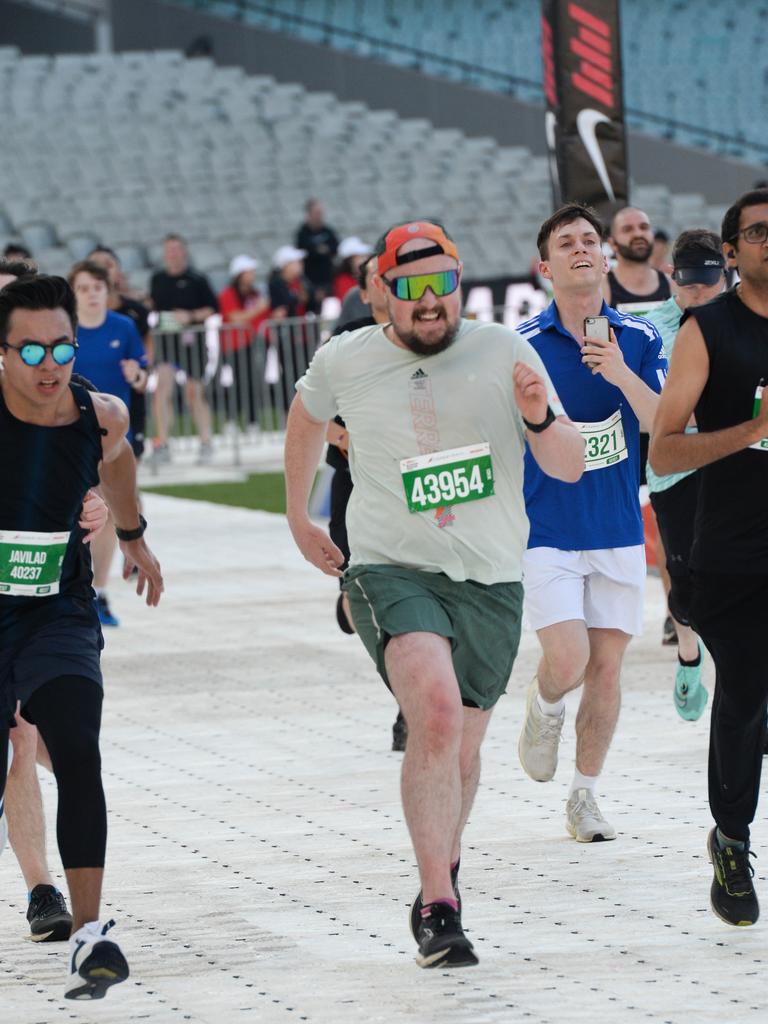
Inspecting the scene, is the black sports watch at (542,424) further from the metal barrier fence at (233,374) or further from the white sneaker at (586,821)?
the metal barrier fence at (233,374)


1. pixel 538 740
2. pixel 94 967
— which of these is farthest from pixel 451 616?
pixel 538 740

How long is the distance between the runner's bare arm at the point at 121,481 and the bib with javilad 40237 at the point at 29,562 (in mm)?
328

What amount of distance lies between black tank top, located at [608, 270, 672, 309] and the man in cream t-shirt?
5.29 meters

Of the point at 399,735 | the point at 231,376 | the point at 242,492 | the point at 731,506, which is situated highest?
the point at 731,506

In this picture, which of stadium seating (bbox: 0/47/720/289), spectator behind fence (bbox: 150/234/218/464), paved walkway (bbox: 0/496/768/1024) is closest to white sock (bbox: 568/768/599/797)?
paved walkway (bbox: 0/496/768/1024)

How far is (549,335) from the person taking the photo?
726 centimetres

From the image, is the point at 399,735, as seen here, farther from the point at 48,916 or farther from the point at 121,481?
the point at 121,481

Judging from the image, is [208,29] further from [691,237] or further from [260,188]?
[691,237]

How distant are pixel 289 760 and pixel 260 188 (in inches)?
1030

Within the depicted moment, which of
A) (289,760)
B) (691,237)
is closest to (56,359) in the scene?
(289,760)

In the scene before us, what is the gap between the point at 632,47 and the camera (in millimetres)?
41750

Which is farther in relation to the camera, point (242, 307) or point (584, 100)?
point (242, 307)

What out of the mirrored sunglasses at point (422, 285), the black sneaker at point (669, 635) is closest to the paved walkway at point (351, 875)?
the black sneaker at point (669, 635)

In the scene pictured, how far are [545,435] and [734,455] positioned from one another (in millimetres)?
512
